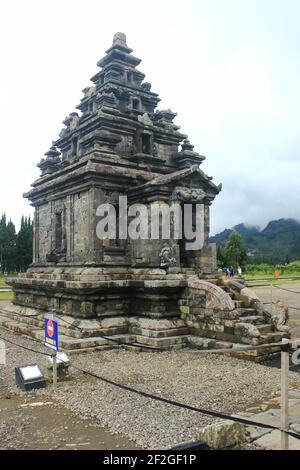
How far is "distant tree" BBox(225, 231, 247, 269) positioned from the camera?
182 ft

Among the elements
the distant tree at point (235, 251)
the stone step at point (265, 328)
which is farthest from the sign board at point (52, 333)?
the distant tree at point (235, 251)

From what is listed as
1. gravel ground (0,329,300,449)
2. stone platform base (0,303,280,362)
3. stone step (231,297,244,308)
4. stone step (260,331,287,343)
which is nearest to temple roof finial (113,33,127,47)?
stone platform base (0,303,280,362)

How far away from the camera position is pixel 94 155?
1215cm

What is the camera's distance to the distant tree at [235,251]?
182 ft

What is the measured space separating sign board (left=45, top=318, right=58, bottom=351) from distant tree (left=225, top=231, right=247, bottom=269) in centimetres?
4938

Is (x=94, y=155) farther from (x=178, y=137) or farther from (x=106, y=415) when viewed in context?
(x=106, y=415)

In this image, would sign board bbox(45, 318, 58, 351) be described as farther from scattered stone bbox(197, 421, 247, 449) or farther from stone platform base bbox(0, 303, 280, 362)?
scattered stone bbox(197, 421, 247, 449)

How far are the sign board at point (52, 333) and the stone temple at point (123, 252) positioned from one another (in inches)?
82.5

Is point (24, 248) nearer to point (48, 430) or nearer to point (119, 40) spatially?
point (119, 40)

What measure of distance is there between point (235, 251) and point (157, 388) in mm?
50604

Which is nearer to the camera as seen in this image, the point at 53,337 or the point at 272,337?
the point at 53,337

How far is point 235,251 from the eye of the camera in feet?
184

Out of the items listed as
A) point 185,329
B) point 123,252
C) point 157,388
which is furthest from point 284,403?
point 123,252

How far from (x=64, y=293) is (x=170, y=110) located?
8122 mm
